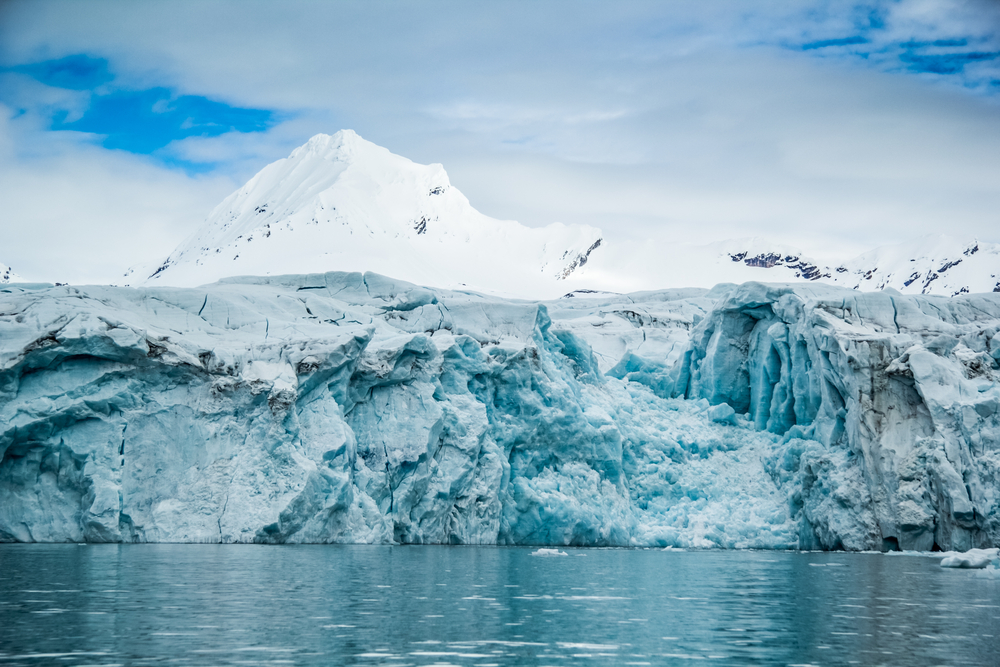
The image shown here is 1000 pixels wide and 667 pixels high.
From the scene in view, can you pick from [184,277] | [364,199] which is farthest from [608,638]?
[364,199]

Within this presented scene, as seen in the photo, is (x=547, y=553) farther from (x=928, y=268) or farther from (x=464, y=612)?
(x=928, y=268)

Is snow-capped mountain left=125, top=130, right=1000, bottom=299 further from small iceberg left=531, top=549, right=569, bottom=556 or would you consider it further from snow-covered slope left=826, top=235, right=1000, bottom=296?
small iceberg left=531, top=549, right=569, bottom=556

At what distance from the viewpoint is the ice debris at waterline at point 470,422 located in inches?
803

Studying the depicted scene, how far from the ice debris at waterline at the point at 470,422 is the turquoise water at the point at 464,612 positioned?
2.76 metres

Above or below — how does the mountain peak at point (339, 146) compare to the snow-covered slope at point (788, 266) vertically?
above

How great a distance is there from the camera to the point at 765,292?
29203mm

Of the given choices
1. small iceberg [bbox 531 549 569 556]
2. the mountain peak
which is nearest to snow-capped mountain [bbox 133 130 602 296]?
the mountain peak

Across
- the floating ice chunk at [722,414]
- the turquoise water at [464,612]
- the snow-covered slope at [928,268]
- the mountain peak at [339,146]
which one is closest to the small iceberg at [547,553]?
the turquoise water at [464,612]

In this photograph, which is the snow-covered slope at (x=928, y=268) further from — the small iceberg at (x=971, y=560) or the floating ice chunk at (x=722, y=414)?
the small iceberg at (x=971, y=560)

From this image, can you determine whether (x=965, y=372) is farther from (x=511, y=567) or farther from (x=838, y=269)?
(x=838, y=269)

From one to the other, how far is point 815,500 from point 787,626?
617 inches

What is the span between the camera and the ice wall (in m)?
23.0

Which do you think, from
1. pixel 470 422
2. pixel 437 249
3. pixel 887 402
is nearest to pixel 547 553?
pixel 470 422

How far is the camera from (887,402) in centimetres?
2488
